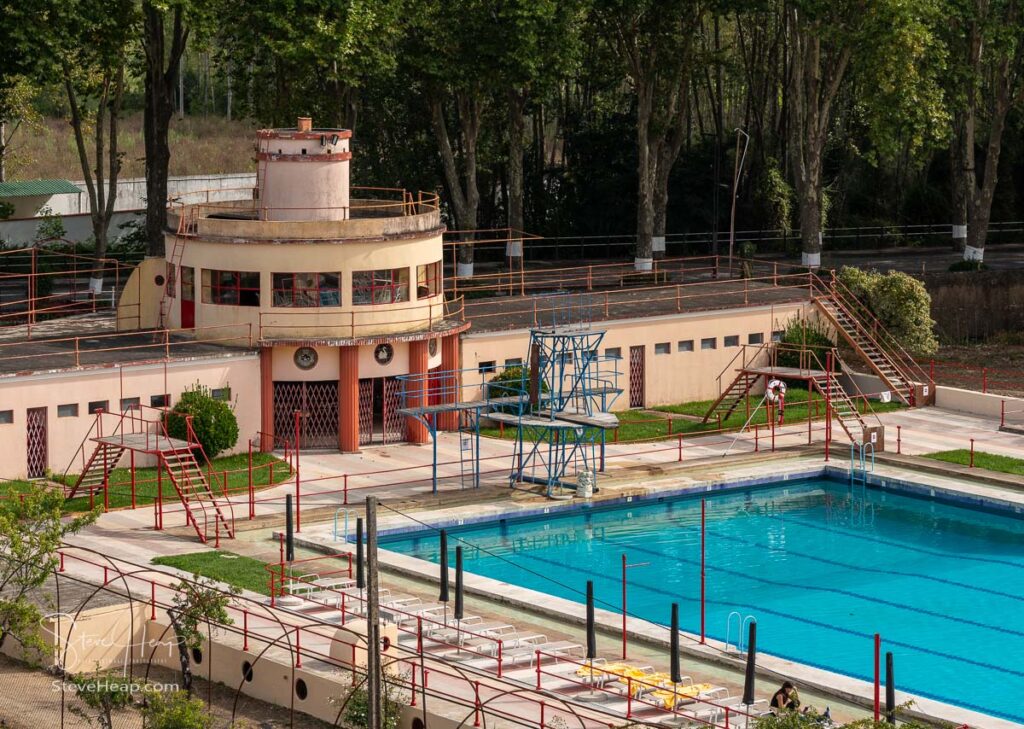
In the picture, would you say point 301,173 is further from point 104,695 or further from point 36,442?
point 104,695

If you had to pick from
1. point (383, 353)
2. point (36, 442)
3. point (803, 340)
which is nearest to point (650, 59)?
point (803, 340)

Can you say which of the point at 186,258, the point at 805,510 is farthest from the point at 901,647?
the point at 186,258

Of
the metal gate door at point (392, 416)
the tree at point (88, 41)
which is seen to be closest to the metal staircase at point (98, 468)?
the metal gate door at point (392, 416)

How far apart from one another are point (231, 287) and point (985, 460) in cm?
1962

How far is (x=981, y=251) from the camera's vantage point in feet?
233

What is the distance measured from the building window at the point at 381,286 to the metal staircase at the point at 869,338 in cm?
1452

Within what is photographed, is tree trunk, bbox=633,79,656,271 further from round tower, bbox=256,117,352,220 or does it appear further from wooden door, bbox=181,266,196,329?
wooden door, bbox=181,266,196,329

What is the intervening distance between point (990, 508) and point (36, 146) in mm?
64961

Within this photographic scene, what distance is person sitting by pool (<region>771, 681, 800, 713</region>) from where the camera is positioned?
2900 cm

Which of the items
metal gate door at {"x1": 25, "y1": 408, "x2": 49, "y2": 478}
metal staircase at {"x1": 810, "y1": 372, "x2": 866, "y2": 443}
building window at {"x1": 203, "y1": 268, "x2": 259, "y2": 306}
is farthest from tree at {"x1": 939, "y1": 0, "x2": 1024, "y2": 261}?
metal gate door at {"x1": 25, "y1": 408, "x2": 49, "y2": 478}

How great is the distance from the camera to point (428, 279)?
171 feet

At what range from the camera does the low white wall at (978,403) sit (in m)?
54.4

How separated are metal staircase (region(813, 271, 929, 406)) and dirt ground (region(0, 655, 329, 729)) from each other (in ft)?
94.6

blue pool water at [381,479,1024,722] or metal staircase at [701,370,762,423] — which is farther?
metal staircase at [701,370,762,423]
